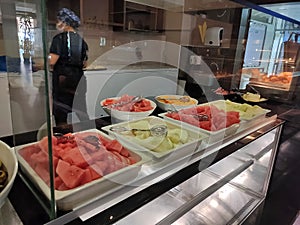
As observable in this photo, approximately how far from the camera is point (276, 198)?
4.80 ft

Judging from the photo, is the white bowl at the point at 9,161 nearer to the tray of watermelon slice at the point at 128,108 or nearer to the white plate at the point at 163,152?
the white plate at the point at 163,152

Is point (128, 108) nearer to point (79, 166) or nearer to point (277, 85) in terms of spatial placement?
point (79, 166)

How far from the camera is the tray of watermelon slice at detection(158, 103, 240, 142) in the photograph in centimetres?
87

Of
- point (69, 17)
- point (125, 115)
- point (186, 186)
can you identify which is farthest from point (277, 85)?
point (69, 17)

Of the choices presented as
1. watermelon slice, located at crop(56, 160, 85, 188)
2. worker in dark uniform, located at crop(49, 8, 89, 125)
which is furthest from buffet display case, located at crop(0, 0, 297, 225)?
worker in dark uniform, located at crop(49, 8, 89, 125)

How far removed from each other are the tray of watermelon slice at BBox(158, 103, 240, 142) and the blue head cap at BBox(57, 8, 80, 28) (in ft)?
6.47

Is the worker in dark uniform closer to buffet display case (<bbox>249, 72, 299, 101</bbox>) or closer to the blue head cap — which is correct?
the blue head cap

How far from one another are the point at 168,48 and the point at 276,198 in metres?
1.63

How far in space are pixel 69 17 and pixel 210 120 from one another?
224 centimetres

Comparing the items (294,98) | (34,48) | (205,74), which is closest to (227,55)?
(205,74)

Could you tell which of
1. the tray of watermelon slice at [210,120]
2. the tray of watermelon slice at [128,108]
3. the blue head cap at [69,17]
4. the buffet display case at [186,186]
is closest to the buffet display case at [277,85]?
the buffet display case at [186,186]

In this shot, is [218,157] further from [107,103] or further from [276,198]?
[276,198]

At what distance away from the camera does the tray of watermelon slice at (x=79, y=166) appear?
48cm

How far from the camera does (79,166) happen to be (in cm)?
55
